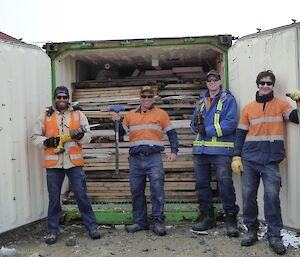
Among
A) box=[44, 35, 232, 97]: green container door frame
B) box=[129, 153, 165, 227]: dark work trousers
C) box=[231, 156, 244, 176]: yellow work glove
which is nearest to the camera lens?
box=[231, 156, 244, 176]: yellow work glove

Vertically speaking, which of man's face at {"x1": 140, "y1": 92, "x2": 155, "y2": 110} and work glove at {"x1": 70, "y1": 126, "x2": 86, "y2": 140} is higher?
man's face at {"x1": 140, "y1": 92, "x2": 155, "y2": 110}

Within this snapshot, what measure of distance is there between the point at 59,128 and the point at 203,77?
128 inches

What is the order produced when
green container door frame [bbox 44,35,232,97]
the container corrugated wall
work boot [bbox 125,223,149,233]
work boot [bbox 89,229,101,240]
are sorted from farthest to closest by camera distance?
1. green container door frame [bbox 44,35,232,97]
2. work boot [bbox 125,223,149,233]
3. work boot [bbox 89,229,101,240]
4. the container corrugated wall

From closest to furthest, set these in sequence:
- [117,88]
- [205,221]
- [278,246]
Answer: [278,246]
[205,221]
[117,88]

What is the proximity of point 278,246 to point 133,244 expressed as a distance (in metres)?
1.70

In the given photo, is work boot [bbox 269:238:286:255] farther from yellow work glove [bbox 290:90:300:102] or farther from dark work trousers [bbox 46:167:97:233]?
dark work trousers [bbox 46:167:97:233]

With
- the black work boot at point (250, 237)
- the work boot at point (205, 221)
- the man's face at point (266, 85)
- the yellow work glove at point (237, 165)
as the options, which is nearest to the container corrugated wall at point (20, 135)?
the work boot at point (205, 221)

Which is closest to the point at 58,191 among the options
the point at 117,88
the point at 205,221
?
the point at 205,221

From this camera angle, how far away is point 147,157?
509 centimetres

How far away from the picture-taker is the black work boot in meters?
4.48

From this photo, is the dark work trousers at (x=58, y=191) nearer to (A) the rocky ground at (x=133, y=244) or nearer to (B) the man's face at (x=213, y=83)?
(A) the rocky ground at (x=133, y=244)

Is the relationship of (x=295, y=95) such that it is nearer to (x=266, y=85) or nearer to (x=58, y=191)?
(x=266, y=85)

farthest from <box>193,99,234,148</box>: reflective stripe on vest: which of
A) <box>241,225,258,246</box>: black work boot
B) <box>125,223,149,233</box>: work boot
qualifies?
<box>125,223,149,233</box>: work boot

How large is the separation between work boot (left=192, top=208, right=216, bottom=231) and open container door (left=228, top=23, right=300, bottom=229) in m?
0.67
